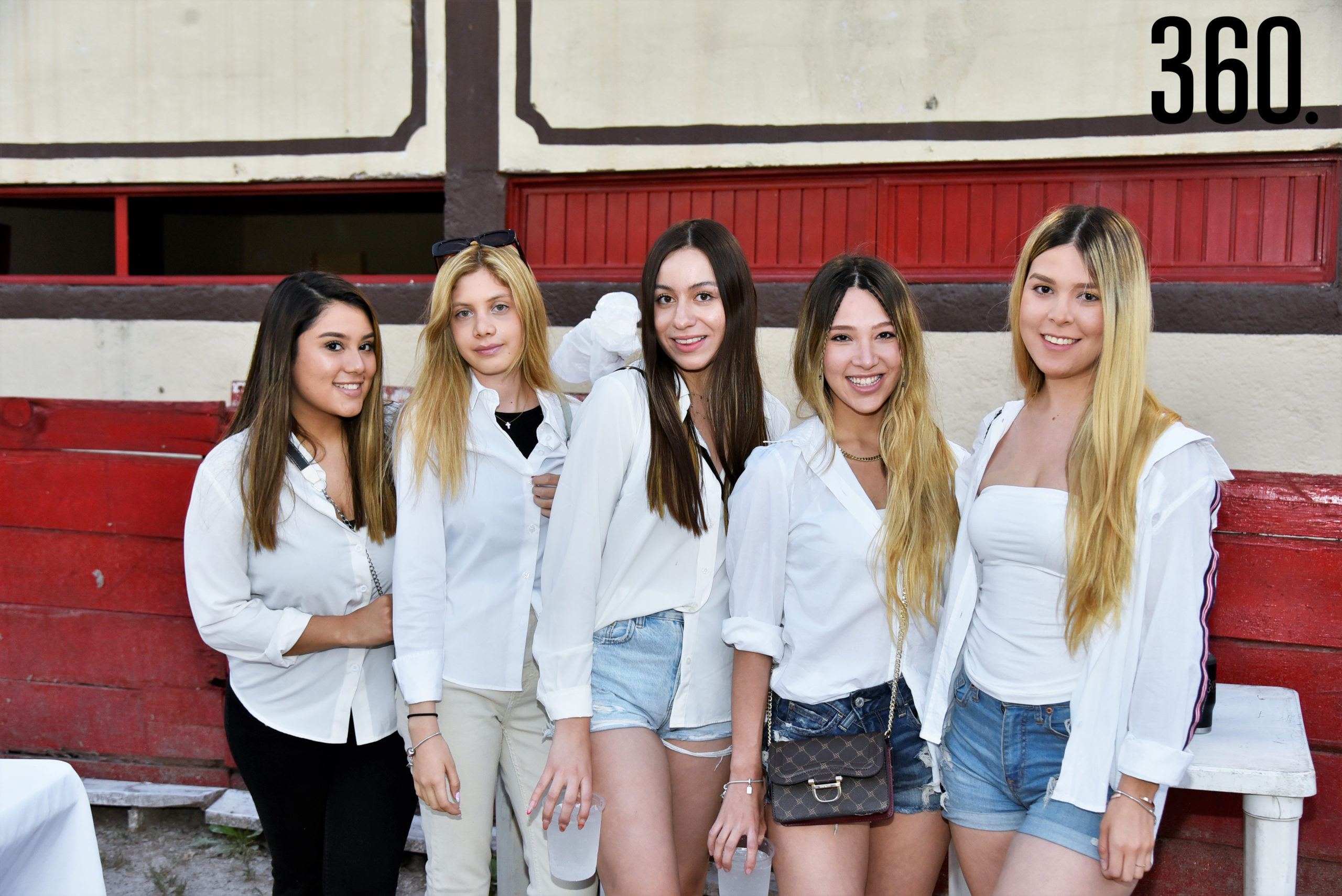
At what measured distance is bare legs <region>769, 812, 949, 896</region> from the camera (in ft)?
6.98

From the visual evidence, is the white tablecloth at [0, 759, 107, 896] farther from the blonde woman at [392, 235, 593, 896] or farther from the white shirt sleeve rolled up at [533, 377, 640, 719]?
the white shirt sleeve rolled up at [533, 377, 640, 719]

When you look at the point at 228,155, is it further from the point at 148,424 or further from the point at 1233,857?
the point at 1233,857

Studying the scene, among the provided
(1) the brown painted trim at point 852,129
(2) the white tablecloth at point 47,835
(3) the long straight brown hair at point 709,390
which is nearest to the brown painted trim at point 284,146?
(1) the brown painted trim at point 852,129

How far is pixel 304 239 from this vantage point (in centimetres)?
696

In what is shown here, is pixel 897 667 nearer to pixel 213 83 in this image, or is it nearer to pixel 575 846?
pixel 575 846

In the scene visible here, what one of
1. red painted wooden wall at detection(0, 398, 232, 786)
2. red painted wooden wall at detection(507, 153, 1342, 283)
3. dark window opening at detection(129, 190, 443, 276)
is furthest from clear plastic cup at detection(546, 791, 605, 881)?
dark window opening at detection(129, 190, 443, 276)

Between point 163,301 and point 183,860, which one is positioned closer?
point 183,860

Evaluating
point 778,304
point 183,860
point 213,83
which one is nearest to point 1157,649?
point 778,304

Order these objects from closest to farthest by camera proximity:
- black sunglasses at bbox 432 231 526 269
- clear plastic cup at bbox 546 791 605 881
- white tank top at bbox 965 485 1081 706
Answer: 1. white tank top at bbox 965 485 1081 706
2. clear plastic cup at bbox 546 791 605 881
3. black sunglasses at bbox 432 231 526 269

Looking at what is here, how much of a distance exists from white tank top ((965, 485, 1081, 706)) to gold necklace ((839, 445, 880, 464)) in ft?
0.95

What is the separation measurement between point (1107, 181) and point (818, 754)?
233 cm

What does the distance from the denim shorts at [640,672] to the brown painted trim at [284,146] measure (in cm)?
252

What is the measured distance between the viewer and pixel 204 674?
4035 mm

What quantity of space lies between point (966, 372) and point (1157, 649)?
1717mm
